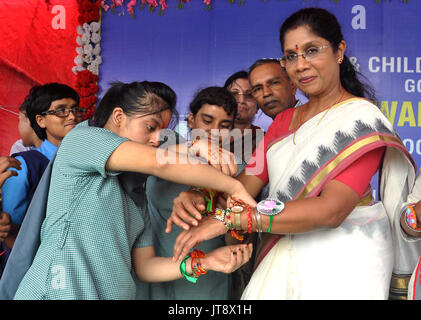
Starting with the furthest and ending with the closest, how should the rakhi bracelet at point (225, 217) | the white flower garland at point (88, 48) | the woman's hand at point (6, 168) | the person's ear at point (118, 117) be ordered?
the white flower garland at point (88, 48) → the woman's hand at point (6, 168) → the person's ear at point (118, 117) → the rakhi bracelet at point (225, 217)

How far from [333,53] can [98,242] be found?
1.14 m

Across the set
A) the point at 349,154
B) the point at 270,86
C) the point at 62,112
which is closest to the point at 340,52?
the point at 349,154

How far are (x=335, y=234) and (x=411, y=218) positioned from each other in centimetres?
30

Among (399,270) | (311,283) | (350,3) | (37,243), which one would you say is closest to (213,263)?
(311,283)

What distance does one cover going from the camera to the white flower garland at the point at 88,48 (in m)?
4.51

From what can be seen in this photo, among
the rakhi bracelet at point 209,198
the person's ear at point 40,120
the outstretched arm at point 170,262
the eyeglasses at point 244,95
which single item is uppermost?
the eyeglasses at point 244,95

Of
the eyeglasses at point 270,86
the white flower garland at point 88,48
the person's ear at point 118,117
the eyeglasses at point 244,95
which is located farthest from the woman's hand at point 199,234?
the white flower garland at point 88,48

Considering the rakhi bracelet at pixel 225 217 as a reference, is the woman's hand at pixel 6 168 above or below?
above

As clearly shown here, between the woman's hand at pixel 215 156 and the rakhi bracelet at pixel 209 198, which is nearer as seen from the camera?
the woman's hand at pixel 215 156

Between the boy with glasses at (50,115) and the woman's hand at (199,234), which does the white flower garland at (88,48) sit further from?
the woman's hand at (199,234)

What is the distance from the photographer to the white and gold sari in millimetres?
1602

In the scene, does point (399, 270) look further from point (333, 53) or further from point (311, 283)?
point (333, 53)

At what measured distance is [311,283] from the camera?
5.32ft

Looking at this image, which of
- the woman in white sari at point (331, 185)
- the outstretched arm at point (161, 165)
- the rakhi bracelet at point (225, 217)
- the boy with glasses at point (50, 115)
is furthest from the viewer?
the boy with glasses at point (50, 115)
